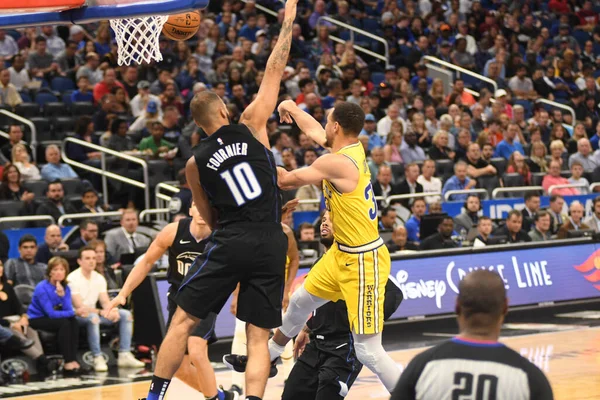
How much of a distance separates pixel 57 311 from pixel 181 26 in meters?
5.27

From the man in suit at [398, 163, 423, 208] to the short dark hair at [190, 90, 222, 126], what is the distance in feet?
34.9

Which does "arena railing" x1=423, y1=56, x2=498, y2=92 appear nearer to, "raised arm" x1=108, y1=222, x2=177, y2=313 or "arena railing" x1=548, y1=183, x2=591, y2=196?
"arena railing" x1=548, y1=183, x2=591, y2=196

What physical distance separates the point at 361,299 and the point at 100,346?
6.21m

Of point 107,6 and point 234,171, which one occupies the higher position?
point 107,6

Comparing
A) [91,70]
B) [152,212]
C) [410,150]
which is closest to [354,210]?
[152,212]

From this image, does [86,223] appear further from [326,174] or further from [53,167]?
[326,174]

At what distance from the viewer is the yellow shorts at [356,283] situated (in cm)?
816

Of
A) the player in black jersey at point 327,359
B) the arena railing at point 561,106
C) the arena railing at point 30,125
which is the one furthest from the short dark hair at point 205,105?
the arena railing at point 561,106

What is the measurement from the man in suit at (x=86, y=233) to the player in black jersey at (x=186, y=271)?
5.00 meters

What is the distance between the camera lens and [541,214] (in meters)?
17.2

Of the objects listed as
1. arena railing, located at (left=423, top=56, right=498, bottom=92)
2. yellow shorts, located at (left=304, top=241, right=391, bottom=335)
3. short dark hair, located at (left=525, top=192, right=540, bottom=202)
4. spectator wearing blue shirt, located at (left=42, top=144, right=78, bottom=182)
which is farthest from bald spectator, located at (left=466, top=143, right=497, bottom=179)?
yellow shorts, located at (left=304, top=241, right=391, bottom=335)

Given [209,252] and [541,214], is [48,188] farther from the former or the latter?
[209,252]

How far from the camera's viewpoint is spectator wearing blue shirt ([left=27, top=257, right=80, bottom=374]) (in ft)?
42.3

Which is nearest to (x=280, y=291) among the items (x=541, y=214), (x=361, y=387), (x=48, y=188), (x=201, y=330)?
(x=201, y=330)
